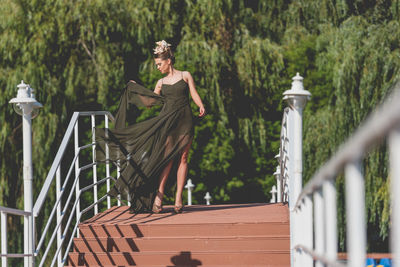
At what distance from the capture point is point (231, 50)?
488 inches

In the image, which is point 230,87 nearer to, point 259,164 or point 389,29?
point 259,164

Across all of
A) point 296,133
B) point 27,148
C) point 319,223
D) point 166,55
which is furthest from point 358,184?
point 166,55

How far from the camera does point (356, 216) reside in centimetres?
143

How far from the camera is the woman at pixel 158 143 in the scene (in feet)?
19.3

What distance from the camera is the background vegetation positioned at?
1048 centimetres

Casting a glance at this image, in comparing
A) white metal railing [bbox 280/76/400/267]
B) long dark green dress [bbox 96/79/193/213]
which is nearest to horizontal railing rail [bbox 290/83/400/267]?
white metal railing [bbox 280/76/400/267]

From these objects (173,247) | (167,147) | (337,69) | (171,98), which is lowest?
(173,247)

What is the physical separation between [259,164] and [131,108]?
22.5 ft

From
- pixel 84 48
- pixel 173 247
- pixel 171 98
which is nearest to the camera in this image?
pixel 173 247

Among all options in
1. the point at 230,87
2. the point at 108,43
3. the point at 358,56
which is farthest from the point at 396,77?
the point at 108,43

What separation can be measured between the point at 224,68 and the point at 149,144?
6.40 m

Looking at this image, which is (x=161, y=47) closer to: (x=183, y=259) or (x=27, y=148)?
(x=27, y=148)

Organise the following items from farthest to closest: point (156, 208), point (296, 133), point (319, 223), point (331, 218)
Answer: point (156, 208)
point (296, 133)
point (319, 223)
point (331, 218)

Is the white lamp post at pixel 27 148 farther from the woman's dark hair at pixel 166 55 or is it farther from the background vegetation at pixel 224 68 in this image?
the background vegetation at pixel 224 68
